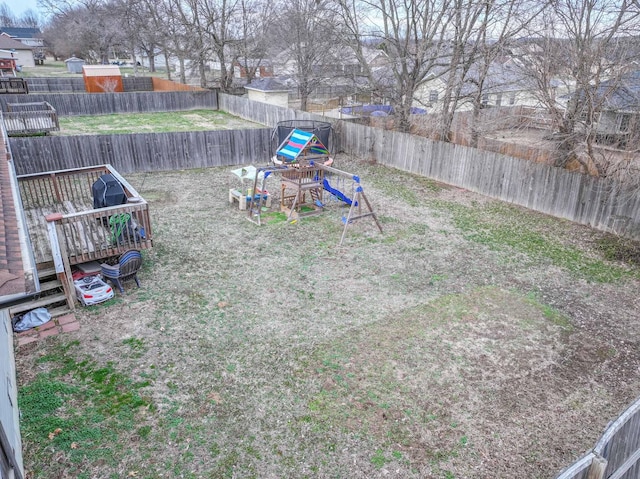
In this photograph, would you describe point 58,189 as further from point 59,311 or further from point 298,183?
point 298,183

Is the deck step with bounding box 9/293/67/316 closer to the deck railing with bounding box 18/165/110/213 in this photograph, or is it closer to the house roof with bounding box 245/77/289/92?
the deck railing with bounding box 18/165/110/213

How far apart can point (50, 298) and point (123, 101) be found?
25.6m

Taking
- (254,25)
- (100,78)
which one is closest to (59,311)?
(254,25)

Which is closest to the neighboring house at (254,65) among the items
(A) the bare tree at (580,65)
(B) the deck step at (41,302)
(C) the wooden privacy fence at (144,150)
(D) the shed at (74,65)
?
(C) the wooden privacy fence at (144,150)

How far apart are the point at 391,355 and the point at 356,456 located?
1905 mm

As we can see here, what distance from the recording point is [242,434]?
197 inches

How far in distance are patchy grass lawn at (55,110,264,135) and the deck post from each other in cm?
1633

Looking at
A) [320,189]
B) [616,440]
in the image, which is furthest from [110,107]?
[616,440]

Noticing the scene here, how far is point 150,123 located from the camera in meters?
25.1

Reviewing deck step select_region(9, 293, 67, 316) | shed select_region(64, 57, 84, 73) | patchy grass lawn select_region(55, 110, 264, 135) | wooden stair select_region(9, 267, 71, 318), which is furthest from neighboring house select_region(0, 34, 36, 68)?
deck step select_region(9, 293, 67, 316)

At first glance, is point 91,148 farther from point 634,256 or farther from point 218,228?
point 634,256

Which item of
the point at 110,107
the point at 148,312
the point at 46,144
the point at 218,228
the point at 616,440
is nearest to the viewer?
the point at 616,440

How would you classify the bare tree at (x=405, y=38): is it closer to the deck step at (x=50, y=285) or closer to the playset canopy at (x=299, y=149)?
the playset canopy at (x=299, y=149)

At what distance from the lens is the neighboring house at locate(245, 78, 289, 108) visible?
104 feet
